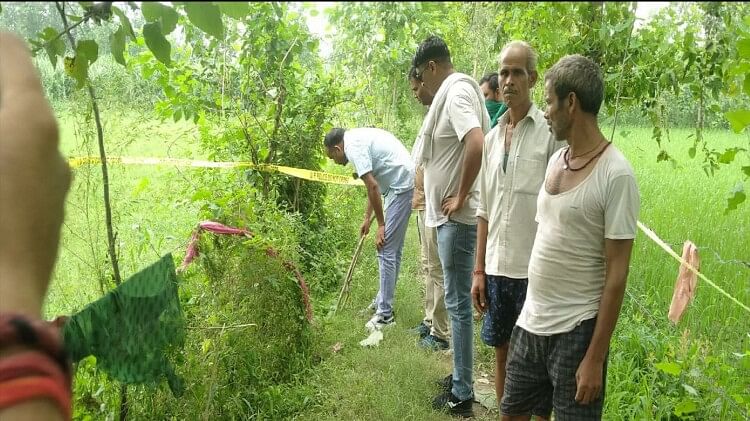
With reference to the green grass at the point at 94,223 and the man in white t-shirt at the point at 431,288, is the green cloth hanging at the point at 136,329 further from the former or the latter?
the man in white t-shirt at the point at 431,288

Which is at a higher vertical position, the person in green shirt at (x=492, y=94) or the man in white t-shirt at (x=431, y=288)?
the person in green shirt at (x=492, y=94)

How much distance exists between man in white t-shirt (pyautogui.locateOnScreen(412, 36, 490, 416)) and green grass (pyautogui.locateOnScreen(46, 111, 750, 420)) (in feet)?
1.07

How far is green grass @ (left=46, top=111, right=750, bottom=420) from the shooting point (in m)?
2.42

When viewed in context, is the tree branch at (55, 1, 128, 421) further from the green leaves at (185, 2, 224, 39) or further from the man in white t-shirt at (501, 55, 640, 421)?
the man in white t-shirt at (501, 55, 640, 421)

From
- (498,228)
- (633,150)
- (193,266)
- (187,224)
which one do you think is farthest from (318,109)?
(633,150)

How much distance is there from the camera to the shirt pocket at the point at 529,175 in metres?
2.35

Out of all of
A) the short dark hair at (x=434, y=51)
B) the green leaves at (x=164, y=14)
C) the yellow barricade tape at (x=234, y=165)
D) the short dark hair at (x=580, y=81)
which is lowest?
the yellow barricade tape at (x=234, y=165)

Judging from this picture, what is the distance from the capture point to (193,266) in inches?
108

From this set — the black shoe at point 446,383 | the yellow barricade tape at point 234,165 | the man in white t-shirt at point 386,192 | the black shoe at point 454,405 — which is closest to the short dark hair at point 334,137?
the man in white t-shirt at point 386,192

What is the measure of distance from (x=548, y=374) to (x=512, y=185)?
75cm

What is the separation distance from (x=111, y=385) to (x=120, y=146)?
3.09ft

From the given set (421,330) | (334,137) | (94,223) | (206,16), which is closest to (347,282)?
(421,330)

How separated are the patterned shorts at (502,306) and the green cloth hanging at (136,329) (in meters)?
1.25

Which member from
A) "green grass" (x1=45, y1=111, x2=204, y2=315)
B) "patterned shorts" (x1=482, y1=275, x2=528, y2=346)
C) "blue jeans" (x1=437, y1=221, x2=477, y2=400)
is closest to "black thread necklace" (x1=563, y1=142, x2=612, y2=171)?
"patterned shorts" (x1=482, y1=275, x2=528, y2=346)
